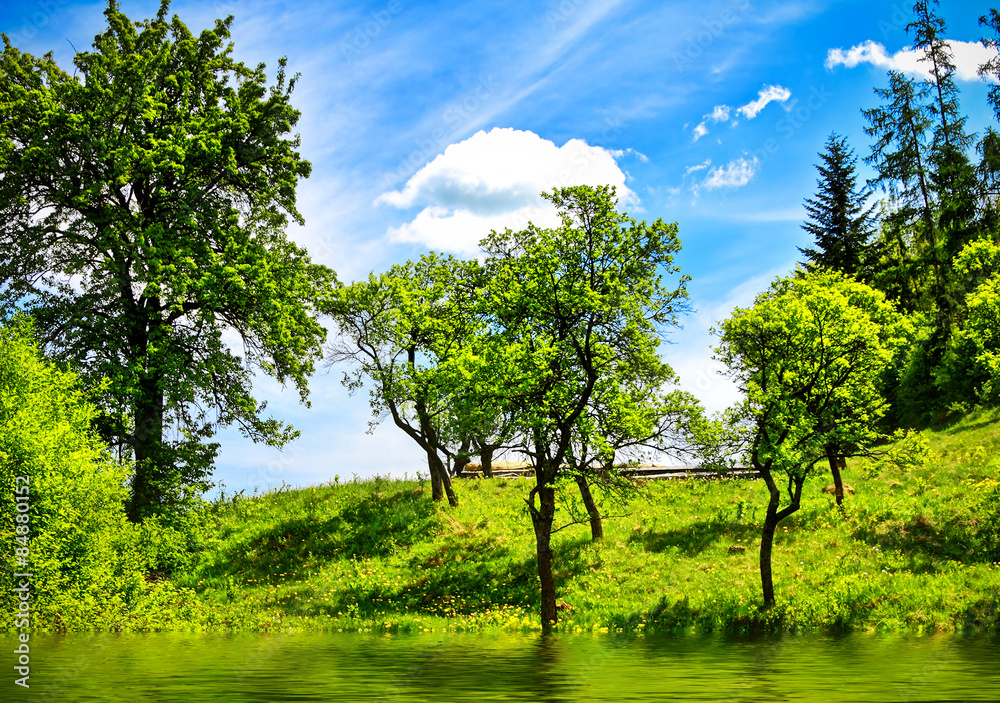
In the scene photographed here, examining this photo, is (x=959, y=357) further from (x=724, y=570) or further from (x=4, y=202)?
(x=4, y=202)

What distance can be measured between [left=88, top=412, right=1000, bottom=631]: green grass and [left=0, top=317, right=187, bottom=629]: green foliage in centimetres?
276

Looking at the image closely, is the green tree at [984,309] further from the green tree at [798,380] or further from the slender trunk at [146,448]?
the slender trunk at [146,448]

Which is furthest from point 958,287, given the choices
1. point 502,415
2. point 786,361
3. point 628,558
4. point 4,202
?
point 4,202

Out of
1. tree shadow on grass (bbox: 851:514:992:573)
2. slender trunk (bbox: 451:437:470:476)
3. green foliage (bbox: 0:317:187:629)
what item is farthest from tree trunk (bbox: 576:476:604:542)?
green foliage (bbox: 0:317:187:629)

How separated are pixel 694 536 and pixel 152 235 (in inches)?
1029

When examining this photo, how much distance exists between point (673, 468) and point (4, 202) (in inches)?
1392

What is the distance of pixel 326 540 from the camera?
31922 mm

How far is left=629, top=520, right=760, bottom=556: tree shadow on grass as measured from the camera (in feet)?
92.7

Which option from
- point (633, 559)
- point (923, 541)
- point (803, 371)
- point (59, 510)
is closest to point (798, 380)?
point (803, 371)

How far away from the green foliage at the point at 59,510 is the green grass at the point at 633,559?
2755 millimetres

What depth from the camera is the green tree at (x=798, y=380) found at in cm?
2127

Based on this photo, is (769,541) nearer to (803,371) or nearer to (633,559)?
(803,371)

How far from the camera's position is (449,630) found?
20.9 metres

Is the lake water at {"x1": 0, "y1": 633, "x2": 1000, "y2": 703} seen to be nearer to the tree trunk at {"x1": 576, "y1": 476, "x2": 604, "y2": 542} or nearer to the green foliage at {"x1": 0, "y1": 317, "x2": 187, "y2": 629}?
the green foliage at {"x1": 0, "y1": 317, "x2": 187, "y2": 629}
